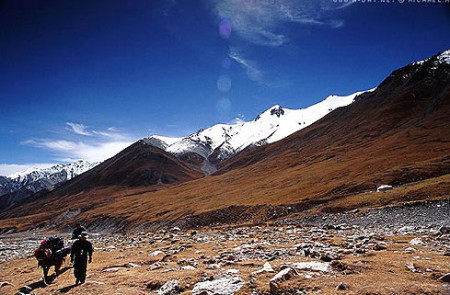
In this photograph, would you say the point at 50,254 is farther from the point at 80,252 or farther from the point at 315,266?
the point at 315,266

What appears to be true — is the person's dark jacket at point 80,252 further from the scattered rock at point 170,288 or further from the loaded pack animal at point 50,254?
the scattered rock at point 170,288

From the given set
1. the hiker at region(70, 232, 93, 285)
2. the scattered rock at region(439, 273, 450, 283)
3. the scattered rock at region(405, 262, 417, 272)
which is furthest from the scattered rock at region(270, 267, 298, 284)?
the hiker at region(70, 232, 93, 285)

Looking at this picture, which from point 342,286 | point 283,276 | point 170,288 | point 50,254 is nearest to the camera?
point 342,286

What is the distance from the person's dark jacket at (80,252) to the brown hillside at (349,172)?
35602mm

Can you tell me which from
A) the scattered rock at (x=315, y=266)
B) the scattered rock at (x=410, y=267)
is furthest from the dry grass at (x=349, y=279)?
the scattered rock at (x=315, y=266)

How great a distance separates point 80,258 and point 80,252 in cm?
45

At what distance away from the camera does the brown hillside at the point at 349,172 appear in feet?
156

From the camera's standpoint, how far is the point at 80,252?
46.2 feet

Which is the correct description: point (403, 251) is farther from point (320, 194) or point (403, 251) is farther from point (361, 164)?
point (361, 164)

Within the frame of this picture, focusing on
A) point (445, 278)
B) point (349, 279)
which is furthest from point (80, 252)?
point (445, 278)

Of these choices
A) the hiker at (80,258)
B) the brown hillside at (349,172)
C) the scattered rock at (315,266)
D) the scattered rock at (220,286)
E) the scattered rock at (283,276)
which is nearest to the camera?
the scattered rock at (283,276)

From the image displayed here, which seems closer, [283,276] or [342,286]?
[342,286]

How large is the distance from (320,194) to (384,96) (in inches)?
5624

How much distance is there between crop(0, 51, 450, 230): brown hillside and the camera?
47594mm
